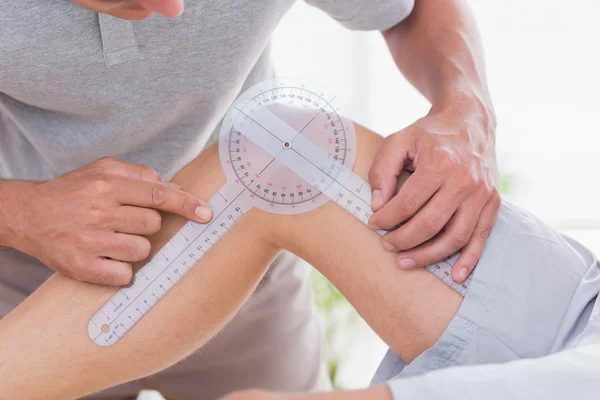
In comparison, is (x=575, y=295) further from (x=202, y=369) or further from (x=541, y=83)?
(x=541, y=83)

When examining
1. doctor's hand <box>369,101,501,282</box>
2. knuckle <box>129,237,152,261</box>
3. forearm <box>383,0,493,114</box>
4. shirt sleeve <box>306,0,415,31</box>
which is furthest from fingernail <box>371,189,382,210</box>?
shirt sleeve <box>306,0,415,31</box>

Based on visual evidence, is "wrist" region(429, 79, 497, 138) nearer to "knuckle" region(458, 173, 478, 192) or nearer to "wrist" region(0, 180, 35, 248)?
"knuckle" region(458, 173, 478, 192)

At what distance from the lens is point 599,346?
2.68ft

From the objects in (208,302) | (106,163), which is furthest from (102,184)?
(208,302)

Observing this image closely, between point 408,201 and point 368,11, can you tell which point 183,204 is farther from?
point 368,11

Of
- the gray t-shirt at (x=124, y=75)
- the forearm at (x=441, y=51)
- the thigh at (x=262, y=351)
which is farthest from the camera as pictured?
the thigh at (x=262, y=351)

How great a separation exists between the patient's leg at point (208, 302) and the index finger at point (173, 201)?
4cm

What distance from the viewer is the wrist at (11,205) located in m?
1.15

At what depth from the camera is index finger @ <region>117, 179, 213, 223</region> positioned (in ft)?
3.42

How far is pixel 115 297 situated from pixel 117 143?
0.37 m

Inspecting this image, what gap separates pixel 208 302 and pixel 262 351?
51 centimetres

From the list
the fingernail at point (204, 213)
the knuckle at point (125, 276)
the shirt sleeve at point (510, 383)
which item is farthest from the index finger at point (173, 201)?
the shirt sleeve at point (510, 383)

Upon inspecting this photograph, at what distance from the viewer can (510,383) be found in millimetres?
720

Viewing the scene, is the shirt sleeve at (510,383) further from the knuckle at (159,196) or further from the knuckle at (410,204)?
the knuckle at (159,196)
